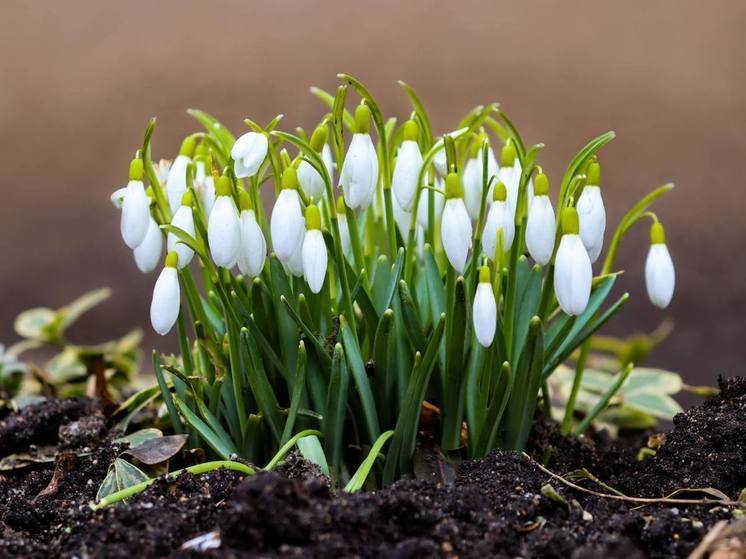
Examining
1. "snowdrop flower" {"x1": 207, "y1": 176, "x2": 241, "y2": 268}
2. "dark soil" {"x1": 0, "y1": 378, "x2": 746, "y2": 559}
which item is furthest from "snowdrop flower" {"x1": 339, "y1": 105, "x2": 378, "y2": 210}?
"dark soil" {"x1": 0, "y1": 378, "x2": 746, "y2": 559}

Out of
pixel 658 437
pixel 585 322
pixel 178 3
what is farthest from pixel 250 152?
pixel 178 3

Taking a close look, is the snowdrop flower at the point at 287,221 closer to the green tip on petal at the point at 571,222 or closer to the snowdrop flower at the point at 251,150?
the snowdrop flower at the point at 251,150

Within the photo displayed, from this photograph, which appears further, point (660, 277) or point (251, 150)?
point (660, 277)

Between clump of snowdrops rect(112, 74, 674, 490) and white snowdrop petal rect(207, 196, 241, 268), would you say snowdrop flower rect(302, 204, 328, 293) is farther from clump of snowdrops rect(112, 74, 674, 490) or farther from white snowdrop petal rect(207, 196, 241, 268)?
white snowdrop petal rect(207, 196, 241, 268)

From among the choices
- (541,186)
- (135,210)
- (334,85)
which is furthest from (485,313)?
(334,85)

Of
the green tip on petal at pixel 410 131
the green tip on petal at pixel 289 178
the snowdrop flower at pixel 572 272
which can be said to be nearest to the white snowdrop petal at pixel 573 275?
the snowdrop flower at pixel 572 272

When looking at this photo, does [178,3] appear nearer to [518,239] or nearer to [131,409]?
[131,409]

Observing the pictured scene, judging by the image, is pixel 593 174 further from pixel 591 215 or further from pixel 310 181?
pixel 310 181
